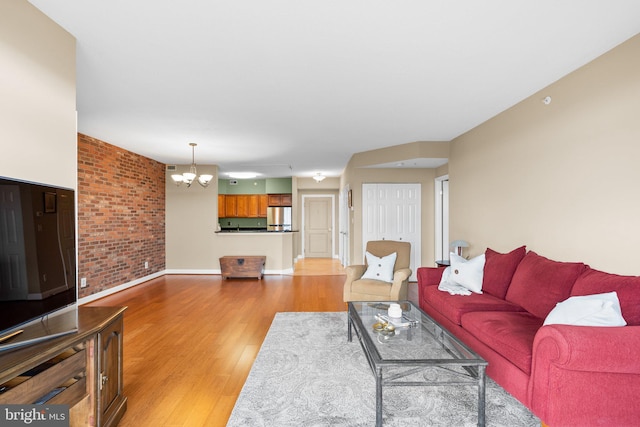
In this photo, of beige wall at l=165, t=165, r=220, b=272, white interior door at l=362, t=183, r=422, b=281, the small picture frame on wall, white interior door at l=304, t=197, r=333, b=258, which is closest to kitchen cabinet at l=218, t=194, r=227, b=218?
beige wall at l=165, t=165, r=220, b=272

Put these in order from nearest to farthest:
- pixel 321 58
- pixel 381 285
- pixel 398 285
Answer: pixel 321 58 < pixel 398 285 < pixel 381 285

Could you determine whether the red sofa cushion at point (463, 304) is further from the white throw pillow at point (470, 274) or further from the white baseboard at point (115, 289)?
the white baseboard at point (115, 289)

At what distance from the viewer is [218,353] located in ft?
9.63

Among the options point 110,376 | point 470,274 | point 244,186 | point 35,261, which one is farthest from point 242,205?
point 35,261

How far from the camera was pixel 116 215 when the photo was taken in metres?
5.35

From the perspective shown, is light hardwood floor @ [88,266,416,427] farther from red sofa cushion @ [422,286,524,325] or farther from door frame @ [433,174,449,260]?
door frame @ [433,174,449,260]

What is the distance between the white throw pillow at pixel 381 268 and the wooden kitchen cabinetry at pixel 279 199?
5263 mm

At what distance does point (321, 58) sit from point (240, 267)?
5075 mm

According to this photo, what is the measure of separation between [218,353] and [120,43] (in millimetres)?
2655

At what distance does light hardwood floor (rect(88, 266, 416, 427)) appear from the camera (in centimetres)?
213

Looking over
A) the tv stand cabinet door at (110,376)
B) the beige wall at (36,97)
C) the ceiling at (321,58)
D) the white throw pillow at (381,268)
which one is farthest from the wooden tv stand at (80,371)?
the white throw pillow at (381,268)

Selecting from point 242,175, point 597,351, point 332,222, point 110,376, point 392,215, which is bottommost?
point 110,376

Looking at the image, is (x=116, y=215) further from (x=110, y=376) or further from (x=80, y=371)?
(x=80, y=371)

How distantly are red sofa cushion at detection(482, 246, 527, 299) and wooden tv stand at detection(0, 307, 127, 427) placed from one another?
3198mm
